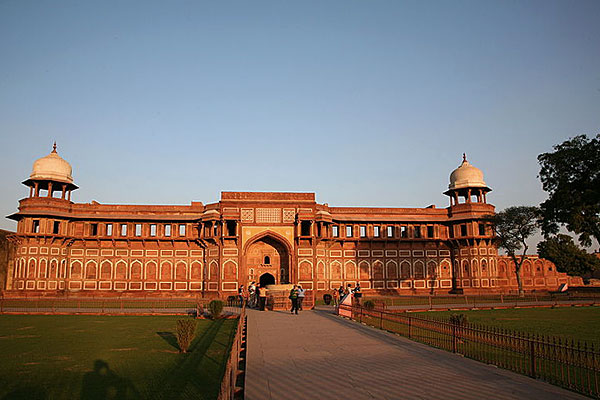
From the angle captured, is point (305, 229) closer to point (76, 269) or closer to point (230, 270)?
point (230, 270)

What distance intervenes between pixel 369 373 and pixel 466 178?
115 feet

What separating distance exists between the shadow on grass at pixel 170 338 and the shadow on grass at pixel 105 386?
3249 mm

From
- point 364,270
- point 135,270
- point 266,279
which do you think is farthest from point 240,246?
point 364,270

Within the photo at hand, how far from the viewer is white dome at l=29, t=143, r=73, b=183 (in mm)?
36281

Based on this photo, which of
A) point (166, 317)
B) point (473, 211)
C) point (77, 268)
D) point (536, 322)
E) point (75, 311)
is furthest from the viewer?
point (473, 211)

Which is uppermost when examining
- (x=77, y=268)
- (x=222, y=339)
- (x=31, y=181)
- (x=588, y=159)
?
(x=31, y=181)

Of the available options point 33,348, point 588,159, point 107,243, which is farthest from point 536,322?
point 107,243

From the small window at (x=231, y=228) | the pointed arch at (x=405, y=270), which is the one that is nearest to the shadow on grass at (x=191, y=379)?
the small window at (x=231, y=228)

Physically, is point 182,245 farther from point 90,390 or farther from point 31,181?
point 90,390

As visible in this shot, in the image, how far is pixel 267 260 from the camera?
37031 millimetres

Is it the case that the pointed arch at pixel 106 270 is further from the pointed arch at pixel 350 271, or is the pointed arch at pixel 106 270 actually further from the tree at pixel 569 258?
the tree at pixel 569 258

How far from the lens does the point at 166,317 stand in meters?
21.8

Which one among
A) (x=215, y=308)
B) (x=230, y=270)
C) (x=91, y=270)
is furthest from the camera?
(x=91, y=270)

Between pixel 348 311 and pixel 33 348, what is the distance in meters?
11.9
